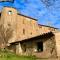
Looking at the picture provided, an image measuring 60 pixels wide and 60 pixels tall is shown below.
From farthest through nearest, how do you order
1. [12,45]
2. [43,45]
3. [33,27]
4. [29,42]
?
[33,27], [12,45], [29,42], [43,45]

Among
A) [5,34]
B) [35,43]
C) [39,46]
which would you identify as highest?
[5,34]

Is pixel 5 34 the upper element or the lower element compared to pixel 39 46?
upper

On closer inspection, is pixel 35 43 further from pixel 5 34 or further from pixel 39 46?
pixel 5 34

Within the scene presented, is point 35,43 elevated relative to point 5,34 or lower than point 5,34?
lower

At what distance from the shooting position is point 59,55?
1923 cm

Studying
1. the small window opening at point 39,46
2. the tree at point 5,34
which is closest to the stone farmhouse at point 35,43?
the small window opening at point 39,46

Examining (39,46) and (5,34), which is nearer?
(39,46)

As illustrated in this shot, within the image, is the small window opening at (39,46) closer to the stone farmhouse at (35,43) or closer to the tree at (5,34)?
the stone farmhouse at (35,43)

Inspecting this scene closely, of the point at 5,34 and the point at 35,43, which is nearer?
the point at 35,43

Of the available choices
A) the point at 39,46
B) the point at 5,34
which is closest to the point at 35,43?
the point at 39,46

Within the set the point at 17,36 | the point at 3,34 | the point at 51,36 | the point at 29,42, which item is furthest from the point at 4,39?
the point at 51,36

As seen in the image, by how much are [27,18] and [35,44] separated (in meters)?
21.6

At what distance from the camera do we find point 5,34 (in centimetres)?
3853

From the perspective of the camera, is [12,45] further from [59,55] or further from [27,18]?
[27,18]
